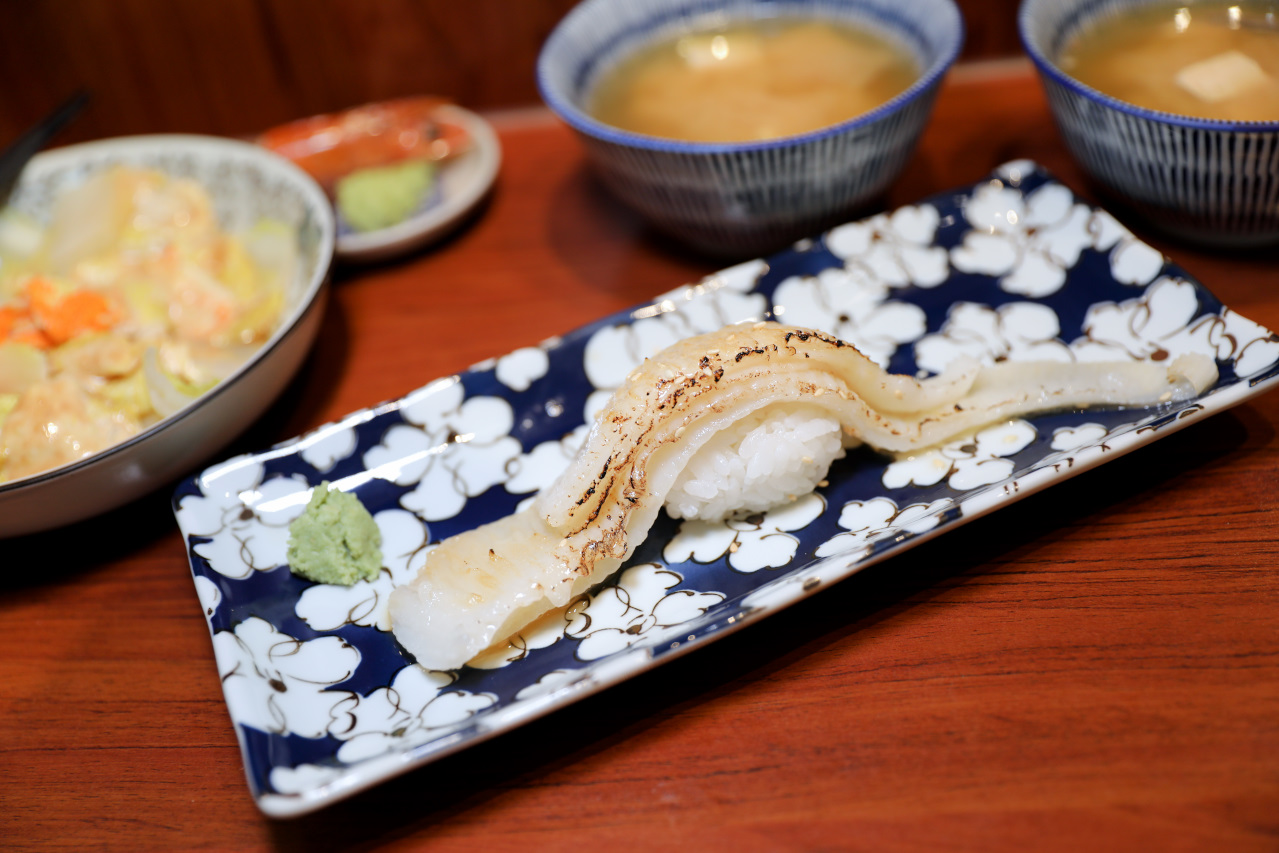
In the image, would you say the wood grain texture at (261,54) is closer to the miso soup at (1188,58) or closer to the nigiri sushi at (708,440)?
the miso soup at (1188,58)

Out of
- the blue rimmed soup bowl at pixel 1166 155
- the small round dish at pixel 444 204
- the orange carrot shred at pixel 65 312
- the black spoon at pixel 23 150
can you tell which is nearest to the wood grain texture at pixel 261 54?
the small round dish at pixel 444 204

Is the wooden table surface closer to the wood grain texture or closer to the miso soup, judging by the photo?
the miso soup

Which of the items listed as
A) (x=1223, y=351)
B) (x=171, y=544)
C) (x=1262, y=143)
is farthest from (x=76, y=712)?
(x=1262, y=143)

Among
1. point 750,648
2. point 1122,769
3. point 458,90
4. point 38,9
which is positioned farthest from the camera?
point 458,90

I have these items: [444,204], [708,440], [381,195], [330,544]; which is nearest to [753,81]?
[444,204]

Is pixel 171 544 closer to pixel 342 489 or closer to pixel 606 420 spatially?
pixel 342 489

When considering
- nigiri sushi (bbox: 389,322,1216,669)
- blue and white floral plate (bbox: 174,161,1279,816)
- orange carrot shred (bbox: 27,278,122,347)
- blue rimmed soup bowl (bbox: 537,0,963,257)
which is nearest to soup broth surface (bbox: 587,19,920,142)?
blue rimmed soup bowl (bbox: 537,0,963,257)
